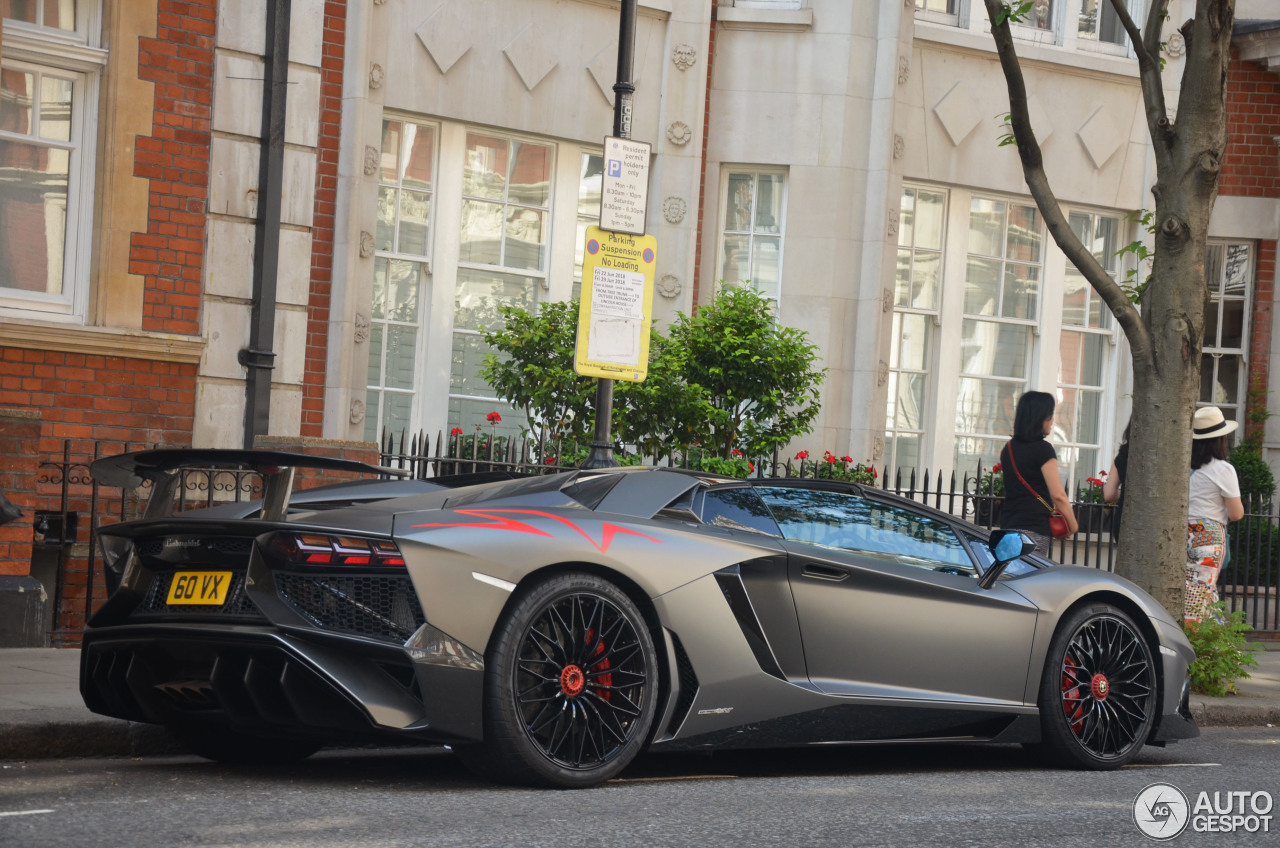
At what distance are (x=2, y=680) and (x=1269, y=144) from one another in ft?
48.7

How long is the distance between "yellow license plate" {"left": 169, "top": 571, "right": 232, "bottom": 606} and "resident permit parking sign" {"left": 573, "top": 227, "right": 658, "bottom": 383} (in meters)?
3.45

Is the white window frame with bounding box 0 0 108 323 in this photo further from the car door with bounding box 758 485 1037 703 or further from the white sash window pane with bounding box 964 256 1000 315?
the white sash window pane with bounding box 964 256 1000 315

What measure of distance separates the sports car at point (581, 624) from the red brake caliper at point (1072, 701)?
12 millimetres

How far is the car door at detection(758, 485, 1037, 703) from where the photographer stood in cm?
609

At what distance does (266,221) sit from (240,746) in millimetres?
5964

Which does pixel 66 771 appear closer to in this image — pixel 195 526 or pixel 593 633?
pixel 195 526

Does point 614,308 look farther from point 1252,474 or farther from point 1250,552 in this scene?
point 1252,474

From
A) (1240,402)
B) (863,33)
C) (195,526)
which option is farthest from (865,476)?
(195,526)

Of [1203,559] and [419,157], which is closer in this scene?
[1203,559]

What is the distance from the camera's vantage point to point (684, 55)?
1403 centimetres

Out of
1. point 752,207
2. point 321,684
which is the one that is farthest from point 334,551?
point 752,207

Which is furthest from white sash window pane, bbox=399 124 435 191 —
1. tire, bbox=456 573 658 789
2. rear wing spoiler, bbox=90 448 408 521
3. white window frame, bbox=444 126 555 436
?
tire, bbox=456 573 658 789

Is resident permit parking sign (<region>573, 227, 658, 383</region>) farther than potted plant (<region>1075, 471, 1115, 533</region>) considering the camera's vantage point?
No

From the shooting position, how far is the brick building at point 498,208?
10.6m
